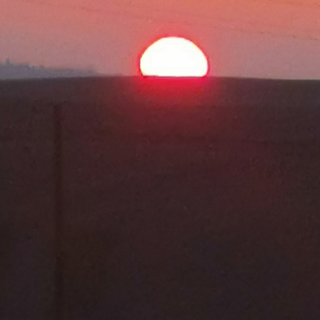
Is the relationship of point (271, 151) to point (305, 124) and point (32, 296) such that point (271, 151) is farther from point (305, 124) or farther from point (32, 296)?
point (32, 296)

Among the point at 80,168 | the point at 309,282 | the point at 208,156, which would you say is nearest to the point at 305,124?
the point at 208,156

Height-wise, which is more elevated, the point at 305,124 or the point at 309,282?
the point at 305,124

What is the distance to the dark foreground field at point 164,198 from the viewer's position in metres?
1.45

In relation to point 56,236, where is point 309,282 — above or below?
below

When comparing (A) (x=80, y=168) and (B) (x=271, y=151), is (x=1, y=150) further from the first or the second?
(B) (x=271, y=151)

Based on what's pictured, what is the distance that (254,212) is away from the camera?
1475mm

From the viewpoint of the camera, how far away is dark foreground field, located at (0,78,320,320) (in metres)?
1.45

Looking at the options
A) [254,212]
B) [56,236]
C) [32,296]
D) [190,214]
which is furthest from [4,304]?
[254,212]

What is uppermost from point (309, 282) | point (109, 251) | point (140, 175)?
point (140, 175)

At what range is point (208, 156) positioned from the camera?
1456 mm

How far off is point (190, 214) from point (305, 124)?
28 cm

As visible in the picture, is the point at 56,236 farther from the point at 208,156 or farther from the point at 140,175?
the point at 208,156

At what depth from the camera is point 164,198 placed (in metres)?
1.47

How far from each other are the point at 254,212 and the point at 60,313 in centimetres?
43
